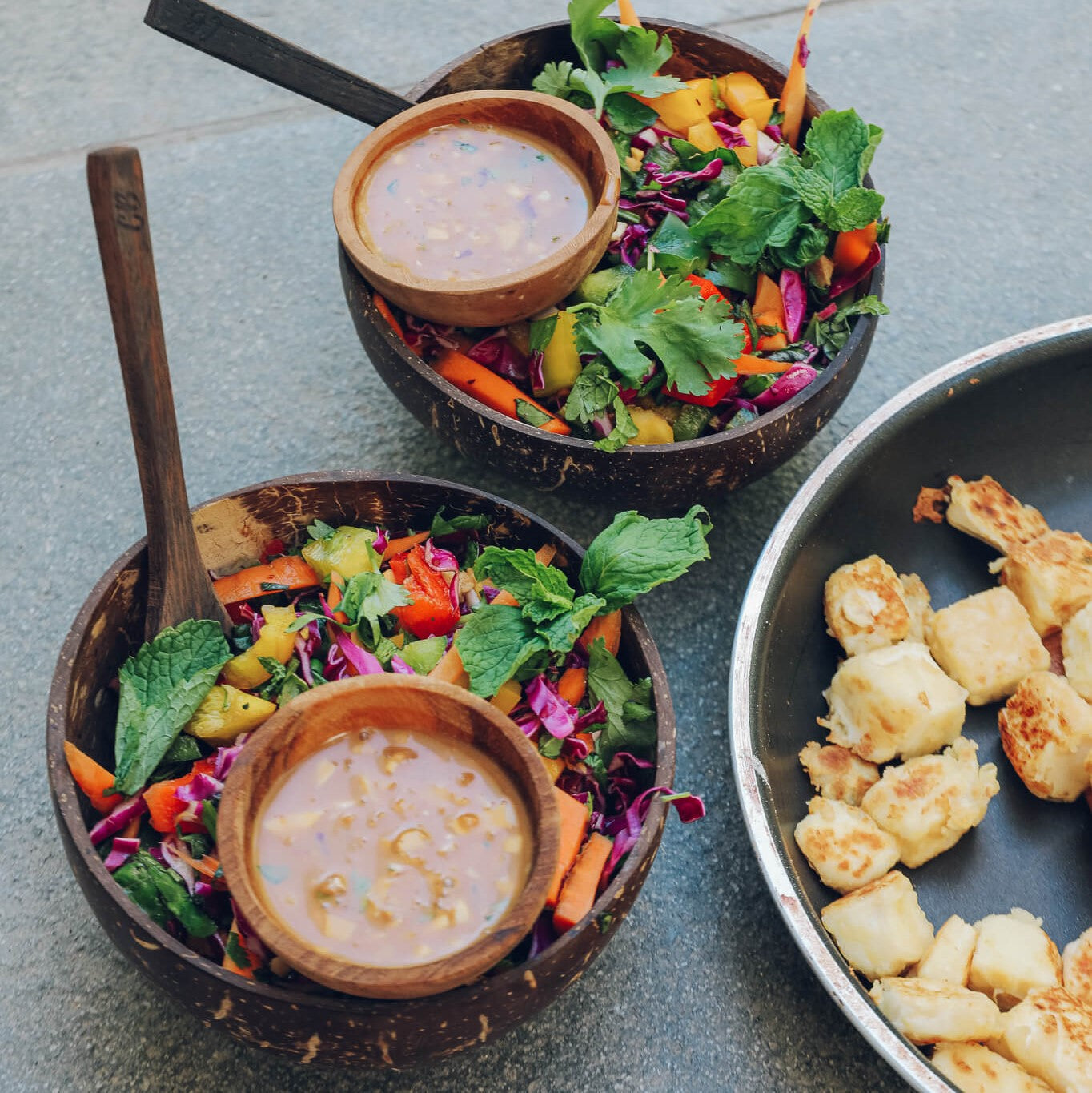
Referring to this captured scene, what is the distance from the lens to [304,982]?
5.25 feet

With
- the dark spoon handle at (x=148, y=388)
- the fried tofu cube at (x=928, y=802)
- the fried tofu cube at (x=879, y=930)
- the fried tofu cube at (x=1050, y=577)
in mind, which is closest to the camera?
the dark spoon handle at (x=148, y=388)

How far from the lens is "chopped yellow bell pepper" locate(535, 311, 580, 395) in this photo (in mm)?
2135

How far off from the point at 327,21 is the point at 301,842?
2581mm

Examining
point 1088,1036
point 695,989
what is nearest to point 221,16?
point 695,989

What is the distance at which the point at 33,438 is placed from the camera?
261cm

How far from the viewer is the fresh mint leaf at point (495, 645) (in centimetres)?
178

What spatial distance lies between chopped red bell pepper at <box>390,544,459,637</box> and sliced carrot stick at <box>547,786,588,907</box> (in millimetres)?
338

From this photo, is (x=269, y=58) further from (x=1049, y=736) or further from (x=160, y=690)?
(x=1049, y=736)

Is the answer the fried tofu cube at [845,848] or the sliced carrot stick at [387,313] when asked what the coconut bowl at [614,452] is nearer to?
the sliced carrot stick at [387,313]

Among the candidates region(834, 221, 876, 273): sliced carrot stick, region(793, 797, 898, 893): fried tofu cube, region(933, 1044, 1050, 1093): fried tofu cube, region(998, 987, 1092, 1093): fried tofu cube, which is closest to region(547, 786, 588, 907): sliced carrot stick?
region(793, 797, 898, 893): fried tofu cube

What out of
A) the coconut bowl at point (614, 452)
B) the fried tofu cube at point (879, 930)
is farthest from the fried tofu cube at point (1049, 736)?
the coconut bowl at point (614, 452)

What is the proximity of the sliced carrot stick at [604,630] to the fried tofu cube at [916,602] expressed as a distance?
2.12ft

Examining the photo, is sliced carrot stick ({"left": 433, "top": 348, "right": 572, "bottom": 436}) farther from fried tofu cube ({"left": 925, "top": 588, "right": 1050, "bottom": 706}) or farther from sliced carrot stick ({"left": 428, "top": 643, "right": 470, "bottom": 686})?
fried tofu cube ({"left": 925, "top": 588, "right": 1050, "bottom": 706})

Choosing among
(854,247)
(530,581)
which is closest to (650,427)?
(530,581)
